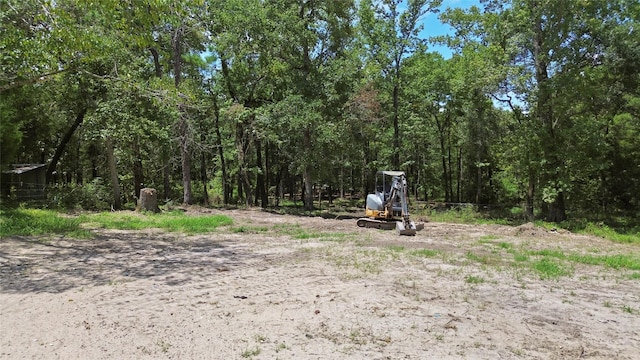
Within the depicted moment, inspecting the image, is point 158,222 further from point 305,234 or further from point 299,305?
point 299,305

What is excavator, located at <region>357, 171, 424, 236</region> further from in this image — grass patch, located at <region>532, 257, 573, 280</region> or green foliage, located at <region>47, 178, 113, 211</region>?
green foliage, located at <region>47, 178, 113, 211</region>

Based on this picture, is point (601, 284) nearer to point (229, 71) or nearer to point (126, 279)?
point (126, 279)

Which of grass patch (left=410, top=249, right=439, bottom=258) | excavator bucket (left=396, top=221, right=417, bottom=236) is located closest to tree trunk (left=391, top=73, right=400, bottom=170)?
excavator bucket (left=396, top=221, right=417, bottom=236)

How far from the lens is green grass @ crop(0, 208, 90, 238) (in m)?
12.9

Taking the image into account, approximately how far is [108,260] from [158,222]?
25.4ft

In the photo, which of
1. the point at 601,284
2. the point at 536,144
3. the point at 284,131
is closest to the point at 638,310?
the point at 601,284

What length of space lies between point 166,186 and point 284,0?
14.7 m

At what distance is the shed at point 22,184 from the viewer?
25.9 meters

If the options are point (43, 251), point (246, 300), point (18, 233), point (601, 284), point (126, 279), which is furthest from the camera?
point (18, 233)

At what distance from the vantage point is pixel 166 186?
29.8 meters

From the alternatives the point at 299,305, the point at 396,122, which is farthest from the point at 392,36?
the point at 299,305

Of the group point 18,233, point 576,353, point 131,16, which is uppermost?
point 131,16

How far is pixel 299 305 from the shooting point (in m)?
6.64

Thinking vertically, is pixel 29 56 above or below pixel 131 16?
below
